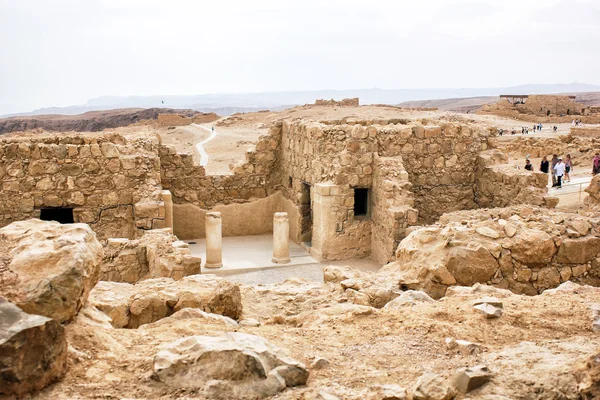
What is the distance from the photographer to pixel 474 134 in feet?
41.3

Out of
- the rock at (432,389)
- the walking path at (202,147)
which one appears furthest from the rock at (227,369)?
the walking path at (202,147)

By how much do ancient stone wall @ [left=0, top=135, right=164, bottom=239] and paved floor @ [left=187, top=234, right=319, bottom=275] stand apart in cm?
156

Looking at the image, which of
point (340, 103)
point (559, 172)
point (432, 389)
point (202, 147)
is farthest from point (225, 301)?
point (340, 103)

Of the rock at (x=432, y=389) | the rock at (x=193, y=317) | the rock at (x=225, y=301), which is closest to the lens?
the rock at (x=432, y=389)

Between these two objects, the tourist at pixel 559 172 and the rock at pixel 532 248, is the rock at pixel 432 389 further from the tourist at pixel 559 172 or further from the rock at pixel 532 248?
the tourist at pixel 559 172

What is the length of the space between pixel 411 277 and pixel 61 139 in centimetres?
799

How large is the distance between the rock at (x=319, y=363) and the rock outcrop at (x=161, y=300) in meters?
2.02

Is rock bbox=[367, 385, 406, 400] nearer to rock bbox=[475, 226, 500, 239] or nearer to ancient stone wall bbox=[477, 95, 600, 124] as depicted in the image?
rock bbox=[475, 226, 500, 239]

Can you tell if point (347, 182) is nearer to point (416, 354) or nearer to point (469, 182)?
point (469, 182)

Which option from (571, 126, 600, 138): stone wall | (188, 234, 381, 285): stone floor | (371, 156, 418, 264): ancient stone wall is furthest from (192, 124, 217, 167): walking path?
(571, 126, 600, 138): stone wall

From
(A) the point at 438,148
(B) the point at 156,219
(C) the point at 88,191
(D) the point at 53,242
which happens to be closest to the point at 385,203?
(A) the point at 438,148

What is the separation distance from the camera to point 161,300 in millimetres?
5238

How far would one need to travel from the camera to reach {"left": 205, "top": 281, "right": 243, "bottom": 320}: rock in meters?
5.39

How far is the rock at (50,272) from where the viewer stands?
3.20 meters
